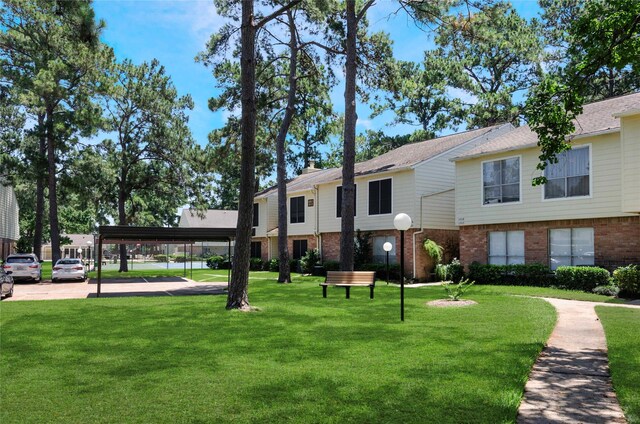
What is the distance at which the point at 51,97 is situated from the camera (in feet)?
93.0

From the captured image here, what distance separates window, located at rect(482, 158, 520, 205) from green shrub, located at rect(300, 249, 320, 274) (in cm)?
1203

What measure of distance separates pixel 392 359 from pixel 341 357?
777 mm

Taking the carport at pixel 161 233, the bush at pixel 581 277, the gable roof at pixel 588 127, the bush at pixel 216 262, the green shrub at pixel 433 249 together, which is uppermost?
the gable roof at pixel 588 127

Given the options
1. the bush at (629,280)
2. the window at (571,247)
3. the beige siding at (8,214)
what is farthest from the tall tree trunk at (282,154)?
the beige siding at (8,214)

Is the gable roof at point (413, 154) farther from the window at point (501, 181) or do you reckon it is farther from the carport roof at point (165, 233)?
Answer: the carport roof at point (165, 233)

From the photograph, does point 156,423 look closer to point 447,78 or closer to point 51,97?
point 51,97

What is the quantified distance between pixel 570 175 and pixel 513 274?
439 centimetres

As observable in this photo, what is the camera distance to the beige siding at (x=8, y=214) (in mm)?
41031

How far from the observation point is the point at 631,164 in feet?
53.9

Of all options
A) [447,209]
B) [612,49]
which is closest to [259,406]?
[612,49]

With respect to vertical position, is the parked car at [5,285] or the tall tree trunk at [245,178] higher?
the tall tree trunk at [245,178]

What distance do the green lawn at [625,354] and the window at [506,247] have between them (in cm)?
863

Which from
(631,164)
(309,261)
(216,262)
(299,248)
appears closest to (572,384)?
(631,164)

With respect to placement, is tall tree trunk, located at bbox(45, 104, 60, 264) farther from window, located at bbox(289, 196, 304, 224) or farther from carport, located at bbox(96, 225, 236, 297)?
window, located at bbox(289, 196, 304, 224)
